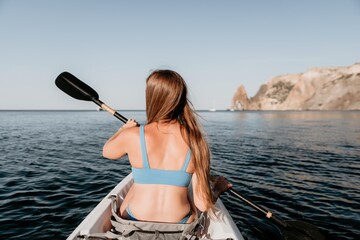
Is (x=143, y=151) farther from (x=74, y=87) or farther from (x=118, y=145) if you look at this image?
(x=74, y=87)

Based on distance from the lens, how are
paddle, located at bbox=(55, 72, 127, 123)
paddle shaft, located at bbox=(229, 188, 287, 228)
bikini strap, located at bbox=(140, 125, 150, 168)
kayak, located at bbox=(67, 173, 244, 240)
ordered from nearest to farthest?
bikini strap, located at bbox=(140, 125, 150, 168), kayak, located at bbox=(67, 173, 244, 240), paddle shaft, located at bbox=(229, 188, 287, 228), paddle, located at bbox=(55, 72, 127, 123)

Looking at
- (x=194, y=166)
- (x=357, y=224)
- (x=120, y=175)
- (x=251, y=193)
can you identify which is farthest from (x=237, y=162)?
(x=194, y=166)

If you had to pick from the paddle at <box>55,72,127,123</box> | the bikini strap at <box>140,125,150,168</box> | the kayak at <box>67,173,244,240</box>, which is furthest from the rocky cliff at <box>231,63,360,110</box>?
the bikini strap at <box>140,125,150,168</box>

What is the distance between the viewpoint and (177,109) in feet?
9.44

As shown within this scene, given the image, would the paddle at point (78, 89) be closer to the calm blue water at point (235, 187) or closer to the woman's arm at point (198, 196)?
the calm blue water at point (235, 187)

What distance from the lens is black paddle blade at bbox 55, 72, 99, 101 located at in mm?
5160

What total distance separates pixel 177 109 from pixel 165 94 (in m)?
0.24

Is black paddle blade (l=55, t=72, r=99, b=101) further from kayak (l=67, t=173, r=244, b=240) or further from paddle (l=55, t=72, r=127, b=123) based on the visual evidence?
kayak (l=67, t=173, r=244, b=240)

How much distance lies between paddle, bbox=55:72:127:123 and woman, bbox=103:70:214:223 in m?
2.50

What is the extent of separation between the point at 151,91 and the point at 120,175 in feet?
29.3

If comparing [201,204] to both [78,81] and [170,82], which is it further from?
[78,81]

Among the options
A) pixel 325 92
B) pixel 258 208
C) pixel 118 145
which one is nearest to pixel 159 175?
pixel 118 145

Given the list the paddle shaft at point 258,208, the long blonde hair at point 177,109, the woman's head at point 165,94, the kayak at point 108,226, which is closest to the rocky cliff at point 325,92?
the paddle shaft at point 258,208

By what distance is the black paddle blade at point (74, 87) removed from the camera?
5.16 metres
